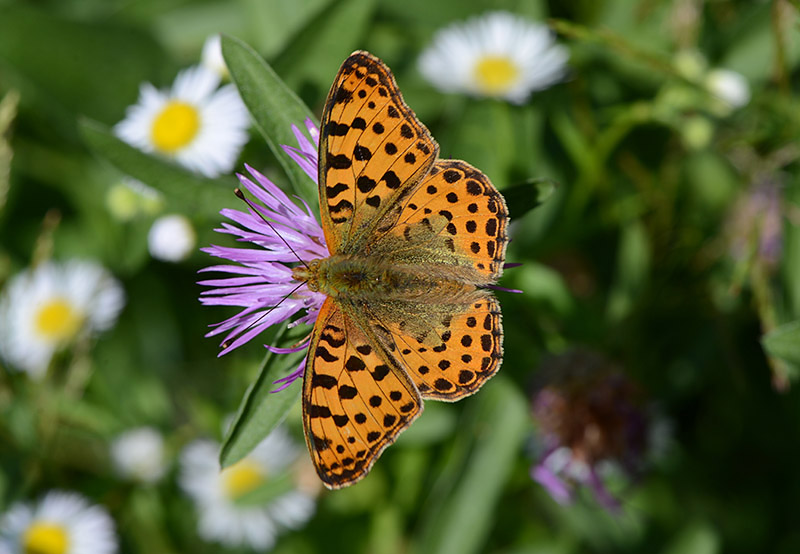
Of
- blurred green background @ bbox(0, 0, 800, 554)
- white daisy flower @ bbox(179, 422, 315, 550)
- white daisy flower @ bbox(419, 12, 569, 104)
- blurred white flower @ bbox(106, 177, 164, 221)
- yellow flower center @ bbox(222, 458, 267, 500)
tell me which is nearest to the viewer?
blurred green background @ bbox(0, 0, 800, 554)

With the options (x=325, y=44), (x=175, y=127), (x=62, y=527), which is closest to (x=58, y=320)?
(x=62, y=527)

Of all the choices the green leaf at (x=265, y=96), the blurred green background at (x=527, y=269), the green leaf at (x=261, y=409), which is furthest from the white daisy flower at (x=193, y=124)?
the green leaf at (x=261, y=409)

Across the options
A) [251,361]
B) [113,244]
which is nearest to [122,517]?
[251,361]

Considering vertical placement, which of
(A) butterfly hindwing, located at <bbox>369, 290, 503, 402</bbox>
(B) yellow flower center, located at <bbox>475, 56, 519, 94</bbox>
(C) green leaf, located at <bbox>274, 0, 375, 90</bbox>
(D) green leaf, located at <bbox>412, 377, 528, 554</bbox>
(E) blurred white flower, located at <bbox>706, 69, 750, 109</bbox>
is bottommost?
(D) green leaf, located at <bbox>412, 377, 528, 554</bbox>

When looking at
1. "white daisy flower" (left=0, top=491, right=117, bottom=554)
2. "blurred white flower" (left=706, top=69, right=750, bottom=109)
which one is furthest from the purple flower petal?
"blurred white flower" (left=706, top=69, right=750, bottom=109)

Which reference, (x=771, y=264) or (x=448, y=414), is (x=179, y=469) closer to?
(x=448, y=414)

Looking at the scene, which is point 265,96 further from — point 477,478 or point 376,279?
point 477,478

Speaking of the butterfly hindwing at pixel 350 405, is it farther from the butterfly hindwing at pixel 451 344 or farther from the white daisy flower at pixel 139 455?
the white daisy flower at pixel 139 455

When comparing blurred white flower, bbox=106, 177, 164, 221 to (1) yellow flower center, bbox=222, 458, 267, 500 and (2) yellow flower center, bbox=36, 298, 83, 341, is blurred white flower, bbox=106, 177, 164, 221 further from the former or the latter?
(1) yellow flower center, bbox=222, 458, 267, 500
